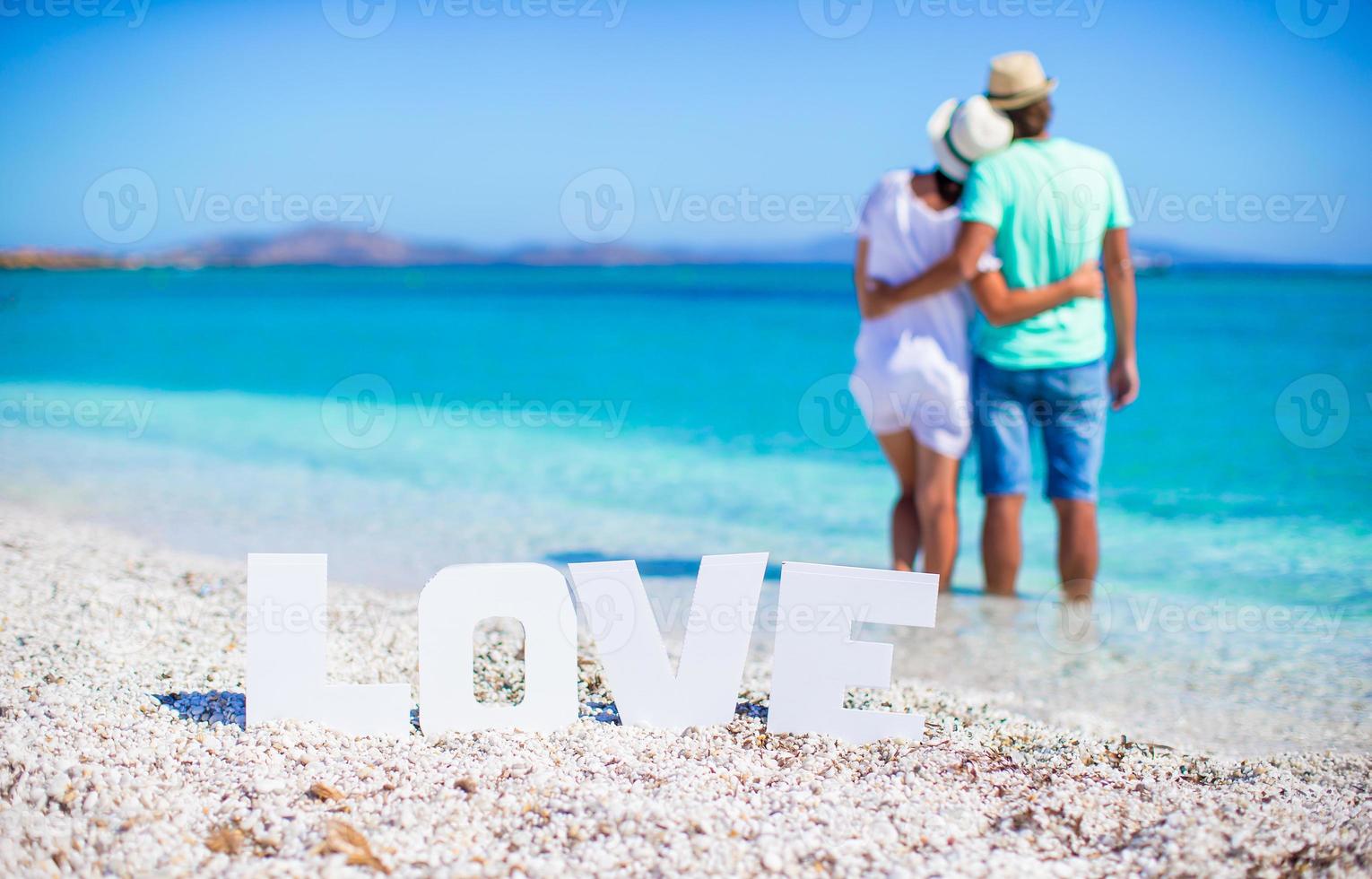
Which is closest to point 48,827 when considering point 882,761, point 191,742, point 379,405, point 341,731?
point 191,742

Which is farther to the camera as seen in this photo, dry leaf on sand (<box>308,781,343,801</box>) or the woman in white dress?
the woman in white dress

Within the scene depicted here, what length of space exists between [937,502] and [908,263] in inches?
44.8

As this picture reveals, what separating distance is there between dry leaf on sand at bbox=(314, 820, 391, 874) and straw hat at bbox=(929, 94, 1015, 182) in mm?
3689

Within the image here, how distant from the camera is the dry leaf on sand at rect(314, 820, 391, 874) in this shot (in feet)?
7.12

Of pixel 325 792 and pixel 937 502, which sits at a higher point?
pixel 937 502

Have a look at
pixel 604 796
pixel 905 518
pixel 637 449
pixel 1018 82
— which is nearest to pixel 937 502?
pixel 905 518

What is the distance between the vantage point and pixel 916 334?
16.1 ft

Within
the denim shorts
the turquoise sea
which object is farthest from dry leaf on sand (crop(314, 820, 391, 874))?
the turquoise sea

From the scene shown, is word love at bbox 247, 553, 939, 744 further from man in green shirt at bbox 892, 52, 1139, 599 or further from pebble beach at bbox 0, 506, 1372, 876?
man in green shirt at bbox 892, 52, 1139, 599

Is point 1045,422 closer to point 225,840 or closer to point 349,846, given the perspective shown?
point 349,846

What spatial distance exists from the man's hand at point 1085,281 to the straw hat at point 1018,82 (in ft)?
2.53

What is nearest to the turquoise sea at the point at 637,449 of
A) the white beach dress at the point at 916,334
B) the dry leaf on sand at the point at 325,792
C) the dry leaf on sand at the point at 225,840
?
the white beach dress at the point at 916,334

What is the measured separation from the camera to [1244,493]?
8922mm

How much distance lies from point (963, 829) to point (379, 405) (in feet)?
45.3
